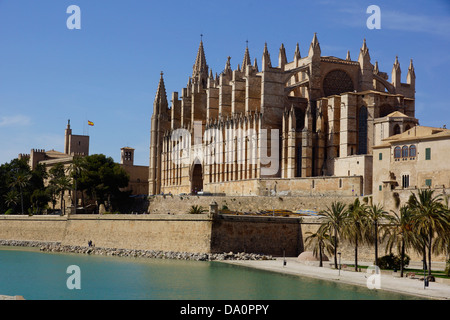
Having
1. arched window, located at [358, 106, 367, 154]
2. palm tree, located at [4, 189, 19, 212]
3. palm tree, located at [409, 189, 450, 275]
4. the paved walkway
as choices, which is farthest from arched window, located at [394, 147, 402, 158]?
palm tree, located at [4, 189, 19, 212]

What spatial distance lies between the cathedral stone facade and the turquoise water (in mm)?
14888

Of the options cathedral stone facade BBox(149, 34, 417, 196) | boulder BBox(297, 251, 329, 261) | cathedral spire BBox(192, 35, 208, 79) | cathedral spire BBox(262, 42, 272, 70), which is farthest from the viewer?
cathedral spire BBox(192, 35, 208, 79)

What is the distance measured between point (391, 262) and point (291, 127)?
2335 centimetres

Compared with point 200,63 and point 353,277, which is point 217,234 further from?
point 200,63

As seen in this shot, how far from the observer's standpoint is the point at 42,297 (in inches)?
1291

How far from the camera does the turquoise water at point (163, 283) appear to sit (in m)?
31.7

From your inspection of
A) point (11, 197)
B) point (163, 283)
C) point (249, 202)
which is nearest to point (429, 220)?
point (163, 283)

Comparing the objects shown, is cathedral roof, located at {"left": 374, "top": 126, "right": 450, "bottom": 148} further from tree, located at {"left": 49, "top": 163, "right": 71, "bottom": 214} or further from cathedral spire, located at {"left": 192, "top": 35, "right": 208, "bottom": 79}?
cathedral spire, located at {"left": 192, "top": 35, "right": 208, "bottom": 79}

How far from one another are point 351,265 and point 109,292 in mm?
13232

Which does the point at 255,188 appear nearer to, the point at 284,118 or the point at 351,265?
the point at 284,118

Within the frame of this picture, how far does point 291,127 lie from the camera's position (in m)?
58.5

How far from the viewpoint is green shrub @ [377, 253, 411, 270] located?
3659cm

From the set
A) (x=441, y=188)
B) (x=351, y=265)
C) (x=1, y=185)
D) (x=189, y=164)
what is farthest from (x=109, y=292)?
(x=1, y=185)
